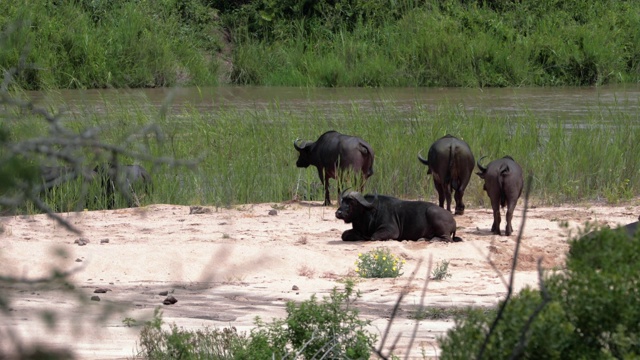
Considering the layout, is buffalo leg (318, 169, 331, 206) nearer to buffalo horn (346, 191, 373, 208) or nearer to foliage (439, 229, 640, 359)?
buffalo horn (346, 191, 373, 208)

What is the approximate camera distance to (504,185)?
34.4 ft

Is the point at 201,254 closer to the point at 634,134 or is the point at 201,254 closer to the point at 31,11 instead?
the point at 634,134

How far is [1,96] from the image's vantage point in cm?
290

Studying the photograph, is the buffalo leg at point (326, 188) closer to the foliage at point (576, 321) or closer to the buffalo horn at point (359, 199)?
the buffalo horn at point (359, 199)

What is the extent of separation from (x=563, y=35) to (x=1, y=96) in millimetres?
27985

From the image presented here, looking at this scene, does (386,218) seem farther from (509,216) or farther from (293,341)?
(293,341)

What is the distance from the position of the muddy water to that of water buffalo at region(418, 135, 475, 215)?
8.04 m

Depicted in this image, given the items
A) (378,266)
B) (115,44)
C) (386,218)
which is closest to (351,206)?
(386,218)

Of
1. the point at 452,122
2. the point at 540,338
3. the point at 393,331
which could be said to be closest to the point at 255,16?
the point at 452,122

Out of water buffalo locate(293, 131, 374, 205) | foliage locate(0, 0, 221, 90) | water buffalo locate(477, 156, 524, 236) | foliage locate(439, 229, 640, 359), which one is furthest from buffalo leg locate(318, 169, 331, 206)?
foliage locate(0, 0, 221, 90)

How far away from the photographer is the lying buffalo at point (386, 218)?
1066cm

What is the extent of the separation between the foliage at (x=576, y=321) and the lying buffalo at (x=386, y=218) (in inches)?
255

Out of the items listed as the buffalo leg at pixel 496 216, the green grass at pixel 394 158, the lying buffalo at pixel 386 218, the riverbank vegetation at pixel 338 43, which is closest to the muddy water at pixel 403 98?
the riverbank vegetation at pixel 338 43

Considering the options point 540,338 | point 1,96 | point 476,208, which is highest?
point 1,96
